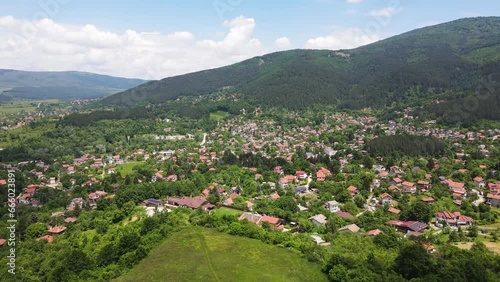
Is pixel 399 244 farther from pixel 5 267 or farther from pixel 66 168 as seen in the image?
pixel 66 168

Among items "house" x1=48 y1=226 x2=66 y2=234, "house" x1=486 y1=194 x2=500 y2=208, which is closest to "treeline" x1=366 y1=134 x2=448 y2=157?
"house" x1=486 y1=194 x2=500 y2=208

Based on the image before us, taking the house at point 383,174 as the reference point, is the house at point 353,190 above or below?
below

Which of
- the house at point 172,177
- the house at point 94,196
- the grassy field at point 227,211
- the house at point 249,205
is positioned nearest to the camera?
the grassy field at point 227,211

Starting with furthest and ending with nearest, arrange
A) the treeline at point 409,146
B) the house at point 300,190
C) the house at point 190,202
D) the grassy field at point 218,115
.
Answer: the grassy field at point 218,115
the treeline at point 409,146
the house at point 300,190
the house at point 190,202

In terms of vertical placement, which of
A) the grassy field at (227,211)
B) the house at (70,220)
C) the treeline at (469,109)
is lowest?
the house at (70,220)

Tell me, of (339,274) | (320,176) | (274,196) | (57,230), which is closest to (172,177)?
(274,196)

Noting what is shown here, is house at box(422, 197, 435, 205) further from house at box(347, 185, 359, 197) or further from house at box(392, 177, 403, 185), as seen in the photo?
house at box(347, 185, 359, 197)

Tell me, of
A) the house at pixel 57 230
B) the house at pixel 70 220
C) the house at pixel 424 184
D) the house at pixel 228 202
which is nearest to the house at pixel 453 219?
the house at pixel 424 184

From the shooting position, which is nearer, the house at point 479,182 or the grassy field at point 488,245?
the grassy field at point 488,245

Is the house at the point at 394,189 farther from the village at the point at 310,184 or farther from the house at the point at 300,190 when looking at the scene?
the house at the point at 300,190
